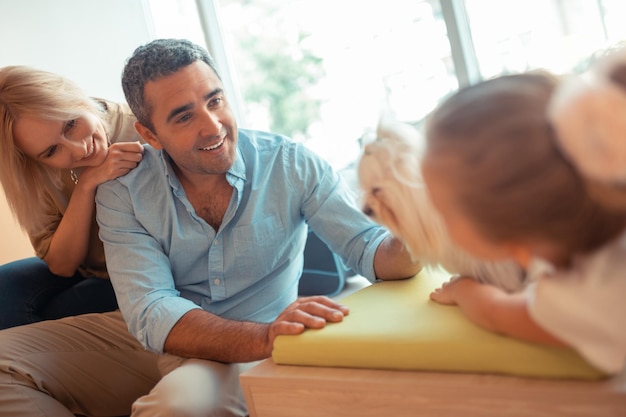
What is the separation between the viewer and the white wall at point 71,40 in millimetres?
3203

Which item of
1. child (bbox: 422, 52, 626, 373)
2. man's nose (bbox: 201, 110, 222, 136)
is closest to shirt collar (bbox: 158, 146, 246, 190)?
man's nose (bbox: 201, 110, 222, 136)

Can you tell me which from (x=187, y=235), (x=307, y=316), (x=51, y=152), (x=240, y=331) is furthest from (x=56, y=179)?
(x=307, y=316)

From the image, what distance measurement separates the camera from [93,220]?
1973 millimetres

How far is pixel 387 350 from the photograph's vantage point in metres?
1.14

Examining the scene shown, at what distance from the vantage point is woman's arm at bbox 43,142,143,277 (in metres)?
1.81

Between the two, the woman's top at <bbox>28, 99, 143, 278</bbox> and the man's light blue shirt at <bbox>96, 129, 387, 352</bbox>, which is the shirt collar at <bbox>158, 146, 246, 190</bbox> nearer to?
the man's light blue shirt at <bbox>96, 129, 387, 352</bbox>

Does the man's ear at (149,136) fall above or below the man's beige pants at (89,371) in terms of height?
above

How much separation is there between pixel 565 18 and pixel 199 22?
1984 mm

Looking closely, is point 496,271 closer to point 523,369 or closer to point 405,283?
point 523,369

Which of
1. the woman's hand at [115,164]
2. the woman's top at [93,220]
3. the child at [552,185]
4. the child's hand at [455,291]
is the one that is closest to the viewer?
the child at [552,185]

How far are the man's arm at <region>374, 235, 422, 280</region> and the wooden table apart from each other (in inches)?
13.5

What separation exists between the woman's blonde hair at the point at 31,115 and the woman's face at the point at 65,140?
0.07 feet

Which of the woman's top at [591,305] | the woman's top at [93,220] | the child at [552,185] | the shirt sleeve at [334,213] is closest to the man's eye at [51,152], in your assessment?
the woman's top at [93,220]

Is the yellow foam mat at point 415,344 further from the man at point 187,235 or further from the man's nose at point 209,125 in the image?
the man's nose at point 209,125
